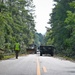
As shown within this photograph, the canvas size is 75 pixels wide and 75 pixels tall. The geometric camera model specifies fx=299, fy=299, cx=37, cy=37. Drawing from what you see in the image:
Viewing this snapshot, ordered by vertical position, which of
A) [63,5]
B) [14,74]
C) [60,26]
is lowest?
[14,74]

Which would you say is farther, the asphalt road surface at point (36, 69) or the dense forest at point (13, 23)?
the dense forest at point (13, 23)

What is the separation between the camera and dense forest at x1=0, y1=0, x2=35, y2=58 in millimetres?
42344

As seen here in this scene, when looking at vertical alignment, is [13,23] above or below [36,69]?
above

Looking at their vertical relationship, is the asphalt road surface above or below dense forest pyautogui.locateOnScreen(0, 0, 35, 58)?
below

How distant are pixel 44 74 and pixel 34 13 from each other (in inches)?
2691

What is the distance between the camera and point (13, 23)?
52.0m

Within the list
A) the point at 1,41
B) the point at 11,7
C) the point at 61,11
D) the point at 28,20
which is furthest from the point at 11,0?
the point at 28,20

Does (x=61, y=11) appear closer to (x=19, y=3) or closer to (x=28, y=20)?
(x=19, y=3)

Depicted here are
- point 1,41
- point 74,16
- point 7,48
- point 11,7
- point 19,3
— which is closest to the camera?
point 74,16

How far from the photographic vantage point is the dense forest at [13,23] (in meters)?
42.3

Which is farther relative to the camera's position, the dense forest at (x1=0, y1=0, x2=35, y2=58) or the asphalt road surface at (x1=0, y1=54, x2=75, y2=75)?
the dense forest at (x1=0, y1=0, x2=35, y2=58)

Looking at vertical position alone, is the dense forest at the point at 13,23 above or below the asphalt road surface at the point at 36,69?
above

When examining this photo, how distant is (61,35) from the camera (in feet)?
188

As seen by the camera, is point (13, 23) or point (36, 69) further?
point (13, 23)
